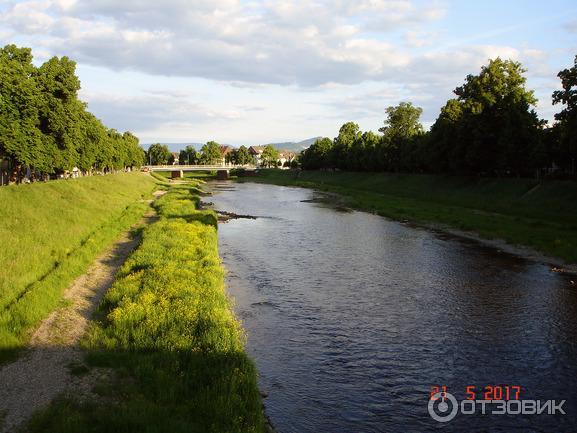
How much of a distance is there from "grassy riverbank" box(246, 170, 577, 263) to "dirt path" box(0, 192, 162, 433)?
93.8 feet

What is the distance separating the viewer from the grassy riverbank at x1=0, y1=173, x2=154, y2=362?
16297 millimetres

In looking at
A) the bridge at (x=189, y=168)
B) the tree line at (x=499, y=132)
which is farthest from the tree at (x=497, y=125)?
the bridge at (x=189, y=168)

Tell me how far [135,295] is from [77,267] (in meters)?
6.97

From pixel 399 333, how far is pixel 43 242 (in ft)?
69.4

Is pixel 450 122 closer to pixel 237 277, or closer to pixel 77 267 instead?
pixel 237 277

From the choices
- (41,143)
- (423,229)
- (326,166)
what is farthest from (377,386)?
(326,166)

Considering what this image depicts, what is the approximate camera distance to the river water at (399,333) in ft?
41.1

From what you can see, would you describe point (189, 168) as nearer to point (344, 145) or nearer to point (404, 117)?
point (344, 145)

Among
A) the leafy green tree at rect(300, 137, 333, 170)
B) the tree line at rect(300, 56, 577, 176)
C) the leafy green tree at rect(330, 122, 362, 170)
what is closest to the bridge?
the leafy green tree at rect(300, 137, 333, 170)

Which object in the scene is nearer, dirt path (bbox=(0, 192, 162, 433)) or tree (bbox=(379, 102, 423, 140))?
dirt path (bbox=(0, 192, 162, 433))

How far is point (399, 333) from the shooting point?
18.0 metres

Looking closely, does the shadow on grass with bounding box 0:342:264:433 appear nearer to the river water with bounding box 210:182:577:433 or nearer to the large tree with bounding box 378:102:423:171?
the river water with bounding box 210:182:577:433

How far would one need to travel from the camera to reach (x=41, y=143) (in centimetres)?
4772

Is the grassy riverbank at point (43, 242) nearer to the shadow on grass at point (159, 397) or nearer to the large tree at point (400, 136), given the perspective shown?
the shadow on grass at point (159, 397)
